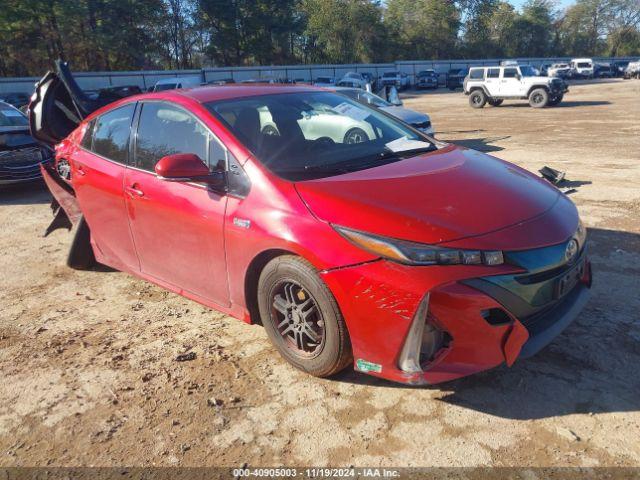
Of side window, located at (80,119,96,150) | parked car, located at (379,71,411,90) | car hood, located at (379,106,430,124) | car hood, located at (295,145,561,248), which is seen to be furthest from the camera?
parked car, located at (379,71,411,90)

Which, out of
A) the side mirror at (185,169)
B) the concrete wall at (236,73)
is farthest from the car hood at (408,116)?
the concrete wall at (236,73)

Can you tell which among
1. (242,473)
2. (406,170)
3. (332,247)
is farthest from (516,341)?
(242,473)

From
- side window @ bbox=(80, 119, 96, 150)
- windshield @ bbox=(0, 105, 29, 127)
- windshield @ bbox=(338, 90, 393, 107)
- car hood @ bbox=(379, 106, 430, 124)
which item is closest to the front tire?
side window @ bbox=(80, 119, 96, 150)

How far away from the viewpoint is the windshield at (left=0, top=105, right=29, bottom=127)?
8242 mm

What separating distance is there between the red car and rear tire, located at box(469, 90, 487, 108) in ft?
70.6

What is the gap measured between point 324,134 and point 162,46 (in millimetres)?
54321

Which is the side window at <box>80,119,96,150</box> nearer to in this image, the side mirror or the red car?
the red car

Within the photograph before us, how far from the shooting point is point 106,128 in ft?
13.7

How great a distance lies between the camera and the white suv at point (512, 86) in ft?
72.5

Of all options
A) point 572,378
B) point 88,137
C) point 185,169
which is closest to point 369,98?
point 88,137

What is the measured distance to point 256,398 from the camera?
2.82 metres

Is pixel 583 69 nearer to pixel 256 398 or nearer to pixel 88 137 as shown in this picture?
pixel 88 137

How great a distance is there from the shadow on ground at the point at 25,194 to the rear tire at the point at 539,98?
20.0 meters

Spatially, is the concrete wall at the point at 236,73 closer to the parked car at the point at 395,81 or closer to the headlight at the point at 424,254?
the parked car at the point at 395,81
